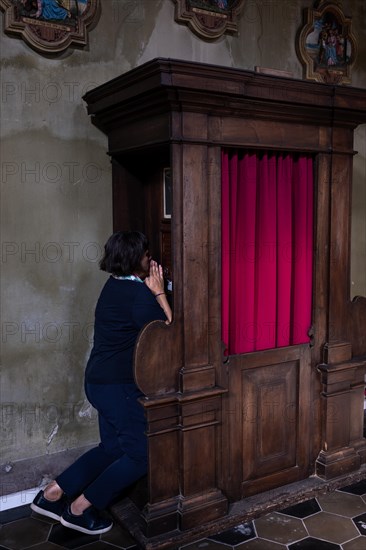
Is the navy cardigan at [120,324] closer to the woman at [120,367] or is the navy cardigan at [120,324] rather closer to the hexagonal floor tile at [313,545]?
the woman at [120,367]

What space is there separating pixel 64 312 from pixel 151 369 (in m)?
0.86

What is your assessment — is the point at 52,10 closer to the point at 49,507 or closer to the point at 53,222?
the point at 53,222

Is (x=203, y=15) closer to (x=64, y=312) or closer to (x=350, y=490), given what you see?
(x=64, y=312)

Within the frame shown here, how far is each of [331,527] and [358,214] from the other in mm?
2611

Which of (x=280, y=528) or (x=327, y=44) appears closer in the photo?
(x=280, y=528)

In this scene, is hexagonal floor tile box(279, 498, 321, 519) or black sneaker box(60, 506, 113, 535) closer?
black sneaker box(60, 506, 113, 535)

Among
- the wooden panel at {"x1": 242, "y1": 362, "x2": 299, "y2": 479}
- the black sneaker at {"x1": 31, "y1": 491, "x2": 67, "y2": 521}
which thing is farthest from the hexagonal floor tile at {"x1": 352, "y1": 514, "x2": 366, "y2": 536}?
the black sneaker at {"x1": 31, "y1": 491, "x2": 67, "y2": 521}

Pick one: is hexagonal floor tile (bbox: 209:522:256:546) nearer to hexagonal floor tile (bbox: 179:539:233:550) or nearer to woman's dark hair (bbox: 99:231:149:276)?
hexagonal floor tile (bbox: 179:539:233:550)

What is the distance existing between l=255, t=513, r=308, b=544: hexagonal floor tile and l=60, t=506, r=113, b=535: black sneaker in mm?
859

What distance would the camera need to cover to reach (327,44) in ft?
15.0

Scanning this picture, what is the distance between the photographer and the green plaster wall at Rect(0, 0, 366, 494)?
350cm

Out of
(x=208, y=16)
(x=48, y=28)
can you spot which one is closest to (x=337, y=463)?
(x=208, y=16)

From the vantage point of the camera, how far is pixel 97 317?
A: 3311mm

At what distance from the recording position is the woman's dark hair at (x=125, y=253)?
321cm
